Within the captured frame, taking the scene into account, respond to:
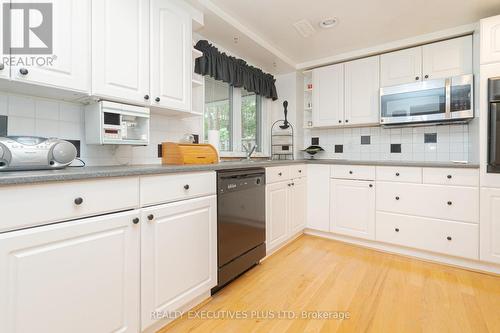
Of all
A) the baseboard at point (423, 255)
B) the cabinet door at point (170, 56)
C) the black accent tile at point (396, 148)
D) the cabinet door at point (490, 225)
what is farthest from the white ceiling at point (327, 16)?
the baseboard at point (423, 255)

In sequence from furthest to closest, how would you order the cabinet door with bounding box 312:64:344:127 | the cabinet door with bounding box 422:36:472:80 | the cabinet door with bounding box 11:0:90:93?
the cabinet door with bounding box 312:64:344:127, the cabinet door with bounding box 422:36:472:80, the cabinet door with bounding box 11:0:90:93

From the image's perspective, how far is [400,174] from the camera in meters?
2.38

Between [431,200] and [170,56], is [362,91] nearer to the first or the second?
[431,200]

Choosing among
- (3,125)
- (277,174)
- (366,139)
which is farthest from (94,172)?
(366,139)

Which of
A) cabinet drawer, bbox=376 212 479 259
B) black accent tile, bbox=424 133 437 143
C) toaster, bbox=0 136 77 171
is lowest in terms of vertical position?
cabinet drawer, bbox=376 212 479 259

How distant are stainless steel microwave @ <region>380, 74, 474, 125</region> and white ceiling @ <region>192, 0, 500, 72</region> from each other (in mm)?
540

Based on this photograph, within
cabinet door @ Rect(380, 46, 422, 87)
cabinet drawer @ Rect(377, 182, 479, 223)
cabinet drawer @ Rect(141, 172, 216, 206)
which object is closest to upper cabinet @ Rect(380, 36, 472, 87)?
cabinet door @ Rect(380, 46, 422, 87)

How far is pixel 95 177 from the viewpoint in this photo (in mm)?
1026

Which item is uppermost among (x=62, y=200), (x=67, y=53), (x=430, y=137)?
(x=67, y=53)

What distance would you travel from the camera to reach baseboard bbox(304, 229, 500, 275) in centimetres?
207

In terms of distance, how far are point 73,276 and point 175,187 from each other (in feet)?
1.95

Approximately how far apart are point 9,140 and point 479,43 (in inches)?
132

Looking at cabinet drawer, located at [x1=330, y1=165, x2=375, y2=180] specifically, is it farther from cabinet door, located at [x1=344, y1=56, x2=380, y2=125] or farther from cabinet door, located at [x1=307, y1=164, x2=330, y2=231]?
cabinet door, located at [x1=344, y1=56, x2=380, y2=125]

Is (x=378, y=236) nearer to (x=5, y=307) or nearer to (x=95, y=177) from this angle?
(x=95, y=177)
